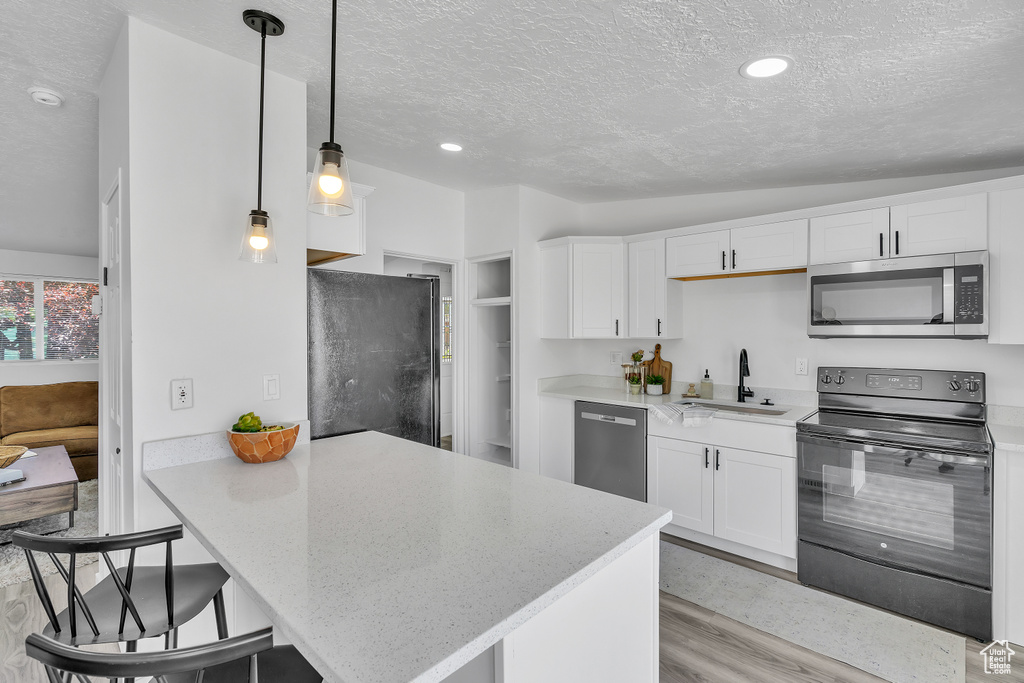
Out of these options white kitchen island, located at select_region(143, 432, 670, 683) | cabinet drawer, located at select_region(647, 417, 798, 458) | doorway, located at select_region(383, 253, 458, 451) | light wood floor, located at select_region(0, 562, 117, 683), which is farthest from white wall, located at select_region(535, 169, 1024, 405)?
light wood floor, located at select_region(0, 562, 117, 683)

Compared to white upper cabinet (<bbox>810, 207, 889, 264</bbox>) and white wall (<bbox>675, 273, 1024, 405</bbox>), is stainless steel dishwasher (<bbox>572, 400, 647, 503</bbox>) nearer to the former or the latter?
white wall (<bbox>675, 273, 1024, 405</bbox>)

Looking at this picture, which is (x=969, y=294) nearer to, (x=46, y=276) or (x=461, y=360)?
(x=461, y=360)

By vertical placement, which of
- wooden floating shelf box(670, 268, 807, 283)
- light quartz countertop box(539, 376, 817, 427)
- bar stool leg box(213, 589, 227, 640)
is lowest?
bar stool leg box(213, 589, 227, 640)

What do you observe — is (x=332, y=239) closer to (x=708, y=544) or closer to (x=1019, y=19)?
(x=1019, y=19)

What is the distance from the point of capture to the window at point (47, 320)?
534cm

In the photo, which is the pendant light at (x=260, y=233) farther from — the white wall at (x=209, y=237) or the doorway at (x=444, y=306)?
the doorway at (x=444, y=306)

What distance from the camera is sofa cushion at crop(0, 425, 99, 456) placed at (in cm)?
459

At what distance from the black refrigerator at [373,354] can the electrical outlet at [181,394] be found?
0.67 meters

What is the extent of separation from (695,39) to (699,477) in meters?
2.36

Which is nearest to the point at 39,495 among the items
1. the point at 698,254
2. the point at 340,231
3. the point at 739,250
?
the point at 340,231

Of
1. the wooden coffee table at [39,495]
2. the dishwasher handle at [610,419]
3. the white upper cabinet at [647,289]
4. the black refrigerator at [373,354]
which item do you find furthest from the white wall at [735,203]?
the wooden coffee table at [39,495]

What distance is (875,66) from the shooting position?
1.81m

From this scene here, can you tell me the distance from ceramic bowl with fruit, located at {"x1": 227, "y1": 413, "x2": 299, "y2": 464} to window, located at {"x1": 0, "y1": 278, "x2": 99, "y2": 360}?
5421mm

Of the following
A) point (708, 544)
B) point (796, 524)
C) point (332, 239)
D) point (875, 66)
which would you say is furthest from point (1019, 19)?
point (708, 544)
